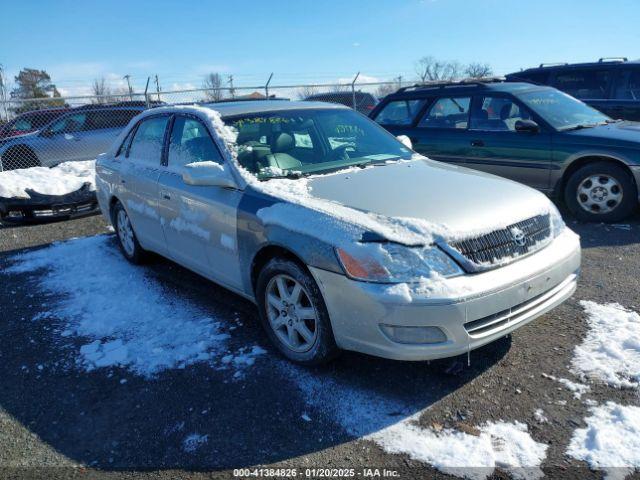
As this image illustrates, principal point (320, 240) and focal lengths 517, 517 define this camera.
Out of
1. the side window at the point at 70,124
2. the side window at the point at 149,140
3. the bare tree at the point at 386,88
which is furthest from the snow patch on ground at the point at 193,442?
the bare tree at the point at 386,88

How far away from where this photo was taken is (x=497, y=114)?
270 inches

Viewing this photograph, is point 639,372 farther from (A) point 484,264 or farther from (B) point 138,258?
(B) point 138,258

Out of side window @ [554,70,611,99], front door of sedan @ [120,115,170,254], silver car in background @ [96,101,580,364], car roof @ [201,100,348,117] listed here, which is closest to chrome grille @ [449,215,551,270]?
silver car in background @ [96,101,580,364]

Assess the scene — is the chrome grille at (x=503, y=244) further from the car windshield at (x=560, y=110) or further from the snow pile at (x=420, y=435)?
the car windshield at (x=560, y=110)

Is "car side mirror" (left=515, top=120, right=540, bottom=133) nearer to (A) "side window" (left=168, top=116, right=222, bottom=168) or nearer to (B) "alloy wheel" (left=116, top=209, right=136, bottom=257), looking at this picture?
(A) "side window" (left=168, top=116, right=222, bottom=168)

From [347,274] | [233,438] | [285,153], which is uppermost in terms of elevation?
[285,153]

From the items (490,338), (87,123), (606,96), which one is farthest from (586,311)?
(87,123)

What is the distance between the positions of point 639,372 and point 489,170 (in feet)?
13.8

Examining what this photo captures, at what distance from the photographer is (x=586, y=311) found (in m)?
3.84

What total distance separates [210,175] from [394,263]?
1.52 m

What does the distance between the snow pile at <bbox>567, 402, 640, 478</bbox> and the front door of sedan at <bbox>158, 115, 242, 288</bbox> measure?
2259mm

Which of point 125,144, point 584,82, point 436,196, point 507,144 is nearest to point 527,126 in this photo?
point 507,144

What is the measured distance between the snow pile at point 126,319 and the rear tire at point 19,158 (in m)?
5.79

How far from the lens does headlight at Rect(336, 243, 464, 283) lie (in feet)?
8.73
